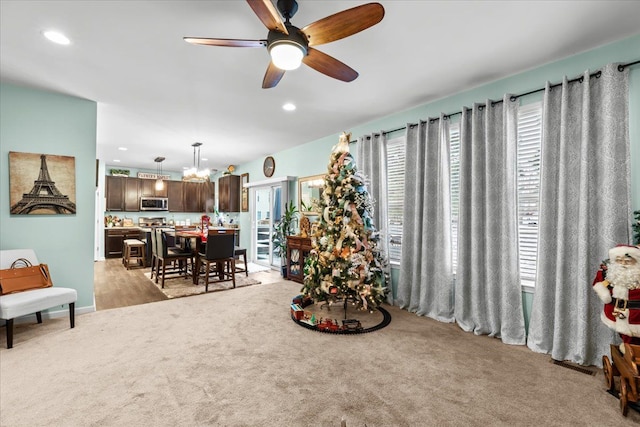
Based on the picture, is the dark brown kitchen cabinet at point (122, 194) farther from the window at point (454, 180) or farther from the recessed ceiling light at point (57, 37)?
the window at point (454, 180)

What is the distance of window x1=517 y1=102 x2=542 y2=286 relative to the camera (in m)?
2.92

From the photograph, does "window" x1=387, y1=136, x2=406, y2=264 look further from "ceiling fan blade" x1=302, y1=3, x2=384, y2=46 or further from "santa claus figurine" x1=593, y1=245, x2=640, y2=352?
"ceiling fan blade" x1=302, y1=3, x2=384, y2=46

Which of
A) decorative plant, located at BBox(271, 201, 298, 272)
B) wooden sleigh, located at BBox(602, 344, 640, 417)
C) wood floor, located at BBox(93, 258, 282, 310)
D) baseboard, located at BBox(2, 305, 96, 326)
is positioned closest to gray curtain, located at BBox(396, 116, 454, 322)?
wooden sleigh, located at BBox(602, 344, 640, 417)

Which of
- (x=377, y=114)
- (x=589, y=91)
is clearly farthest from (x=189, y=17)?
(x=589, y=91)

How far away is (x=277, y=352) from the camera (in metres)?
2.72

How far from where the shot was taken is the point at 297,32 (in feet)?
6.02

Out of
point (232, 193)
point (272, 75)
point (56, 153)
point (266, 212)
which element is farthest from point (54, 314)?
point (232, 193)

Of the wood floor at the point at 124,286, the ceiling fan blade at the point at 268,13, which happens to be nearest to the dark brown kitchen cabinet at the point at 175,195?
the wood floor at the point at 124,286

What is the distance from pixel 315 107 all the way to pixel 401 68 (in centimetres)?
139

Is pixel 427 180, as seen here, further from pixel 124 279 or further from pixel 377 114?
pixel 124 279

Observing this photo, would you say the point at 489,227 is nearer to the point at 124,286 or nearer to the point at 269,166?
the point at 269,166

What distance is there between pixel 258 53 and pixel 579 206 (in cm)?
311

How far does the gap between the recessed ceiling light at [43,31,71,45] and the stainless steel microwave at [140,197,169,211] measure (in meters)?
7.14

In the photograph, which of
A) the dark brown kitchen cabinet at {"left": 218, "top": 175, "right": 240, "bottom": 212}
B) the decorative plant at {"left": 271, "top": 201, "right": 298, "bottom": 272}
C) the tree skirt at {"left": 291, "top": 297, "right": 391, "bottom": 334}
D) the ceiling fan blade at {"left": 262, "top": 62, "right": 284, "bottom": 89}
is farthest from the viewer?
the dark brown kitchen cabinet at {"left": 218, "top": 175, "right": 240, "bottom": 212}
